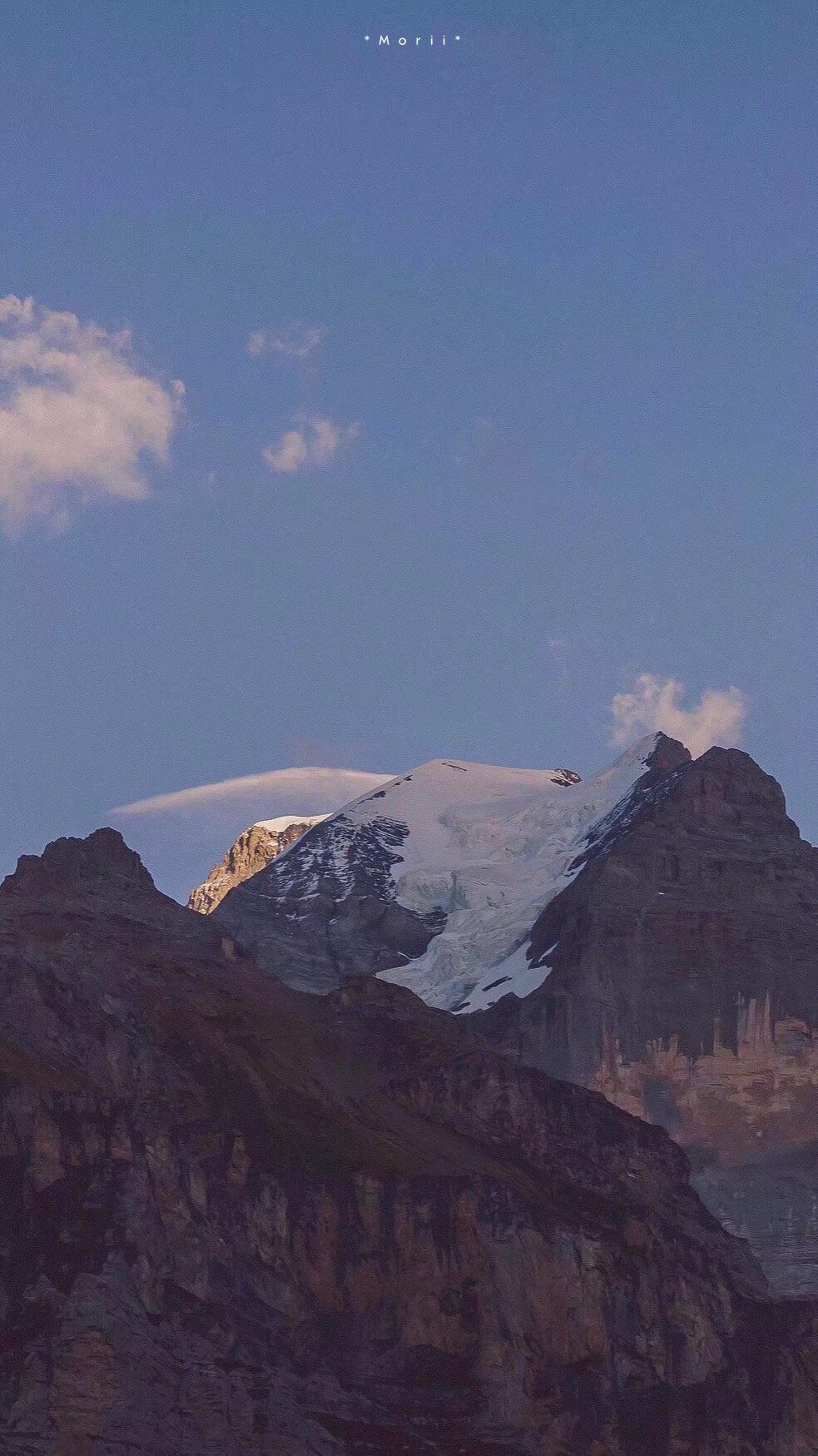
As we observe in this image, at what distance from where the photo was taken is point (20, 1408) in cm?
19900

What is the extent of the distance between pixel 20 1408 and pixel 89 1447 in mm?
4677

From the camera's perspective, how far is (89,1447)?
7849 inches
